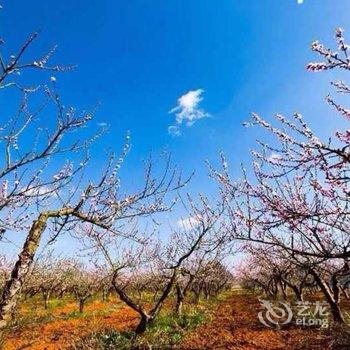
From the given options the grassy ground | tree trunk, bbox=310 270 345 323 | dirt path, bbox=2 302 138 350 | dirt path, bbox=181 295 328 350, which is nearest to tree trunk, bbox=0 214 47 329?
the grassy ground

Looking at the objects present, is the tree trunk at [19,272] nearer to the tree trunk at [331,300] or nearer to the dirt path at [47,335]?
the dirt path at [47,335]

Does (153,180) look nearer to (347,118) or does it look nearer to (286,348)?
(347,118)

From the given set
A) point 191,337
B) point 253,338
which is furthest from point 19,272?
point 253,338

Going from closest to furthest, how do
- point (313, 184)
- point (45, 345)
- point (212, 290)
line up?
point (313, 184) < point (45, 345) < point (212, 290)

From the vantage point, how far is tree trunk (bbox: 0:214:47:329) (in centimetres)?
534

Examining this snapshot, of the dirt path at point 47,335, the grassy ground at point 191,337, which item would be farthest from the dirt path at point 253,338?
the dirt path at point 47,335

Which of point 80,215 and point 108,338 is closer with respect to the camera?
point 80,215

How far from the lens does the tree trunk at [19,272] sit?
17.5 ft

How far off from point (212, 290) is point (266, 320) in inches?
1254

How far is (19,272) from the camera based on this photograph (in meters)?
5.51

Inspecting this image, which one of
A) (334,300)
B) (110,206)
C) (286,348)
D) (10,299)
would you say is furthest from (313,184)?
(334,300)

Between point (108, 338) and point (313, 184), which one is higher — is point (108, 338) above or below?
below

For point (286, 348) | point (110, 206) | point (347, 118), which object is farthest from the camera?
point (286, 348)

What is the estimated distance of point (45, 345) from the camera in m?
13.5
